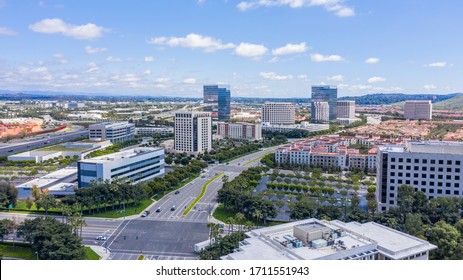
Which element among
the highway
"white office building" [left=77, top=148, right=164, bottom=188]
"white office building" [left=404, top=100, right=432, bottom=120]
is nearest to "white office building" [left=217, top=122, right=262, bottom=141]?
the highway

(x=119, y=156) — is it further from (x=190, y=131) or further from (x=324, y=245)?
(x=324, y=245)

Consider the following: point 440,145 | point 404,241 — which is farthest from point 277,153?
point 404,241

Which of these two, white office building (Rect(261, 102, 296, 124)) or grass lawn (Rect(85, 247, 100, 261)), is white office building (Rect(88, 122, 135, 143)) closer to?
white office building (Rect(261, 102, 296, 124))

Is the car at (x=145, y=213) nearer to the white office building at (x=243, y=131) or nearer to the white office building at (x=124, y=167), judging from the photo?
the white office building at (x=124, y=167)

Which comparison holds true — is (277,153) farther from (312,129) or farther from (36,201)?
(312,129)

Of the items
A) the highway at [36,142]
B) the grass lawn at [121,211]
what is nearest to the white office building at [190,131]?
the highway at [36,142]

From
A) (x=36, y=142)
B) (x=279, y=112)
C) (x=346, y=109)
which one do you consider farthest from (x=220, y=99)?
(x=36, y=142)
